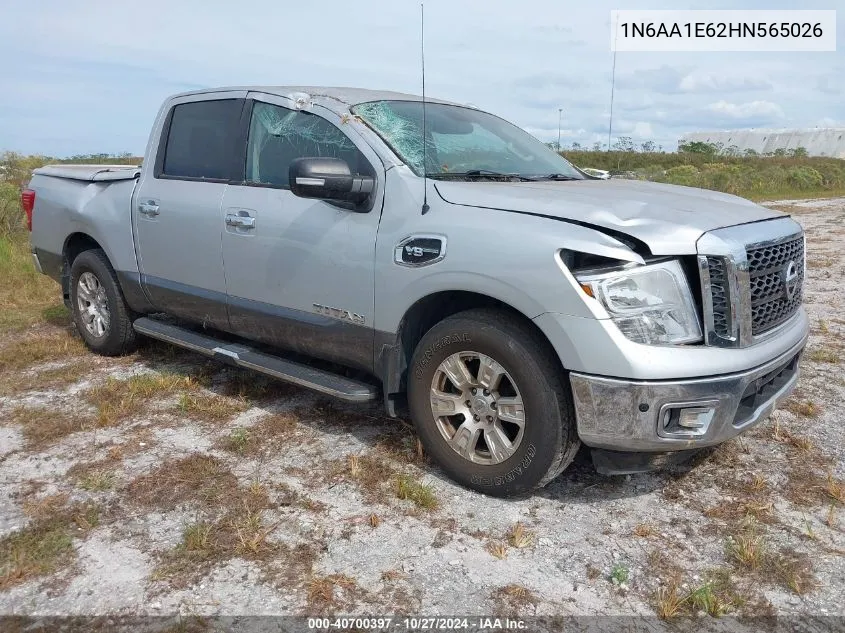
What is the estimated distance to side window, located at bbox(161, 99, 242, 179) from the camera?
13.7 ft

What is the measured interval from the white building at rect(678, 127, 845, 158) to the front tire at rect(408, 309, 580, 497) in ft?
206

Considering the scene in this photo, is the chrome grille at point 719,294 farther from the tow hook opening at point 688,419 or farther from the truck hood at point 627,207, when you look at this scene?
the tow hook opening at point 688,419

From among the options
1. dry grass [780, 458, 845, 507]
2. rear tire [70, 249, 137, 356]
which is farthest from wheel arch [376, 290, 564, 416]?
rear tire [70, 249, 137, 356]

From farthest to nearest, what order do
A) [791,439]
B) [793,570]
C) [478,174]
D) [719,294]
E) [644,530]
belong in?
[791,439] < [478,174] < [644,530] < [719,294] < [793,570]

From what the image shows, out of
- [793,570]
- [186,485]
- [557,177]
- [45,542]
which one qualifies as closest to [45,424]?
[186,485]

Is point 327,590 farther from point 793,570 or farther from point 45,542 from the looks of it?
point 793,570

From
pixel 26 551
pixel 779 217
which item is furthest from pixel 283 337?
pixel 779 217

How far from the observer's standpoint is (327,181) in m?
3.16

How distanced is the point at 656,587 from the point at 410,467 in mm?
1314

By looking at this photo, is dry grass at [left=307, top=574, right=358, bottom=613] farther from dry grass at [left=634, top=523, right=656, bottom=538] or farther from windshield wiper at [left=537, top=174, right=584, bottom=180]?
windshield wiper at [left=537, top=174, right=584, bottom=180]

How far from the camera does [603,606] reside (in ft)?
7.92

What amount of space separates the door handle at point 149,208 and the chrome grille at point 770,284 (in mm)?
3521

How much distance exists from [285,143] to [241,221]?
50 centimetres

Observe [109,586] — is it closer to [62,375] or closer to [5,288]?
[62,375]
